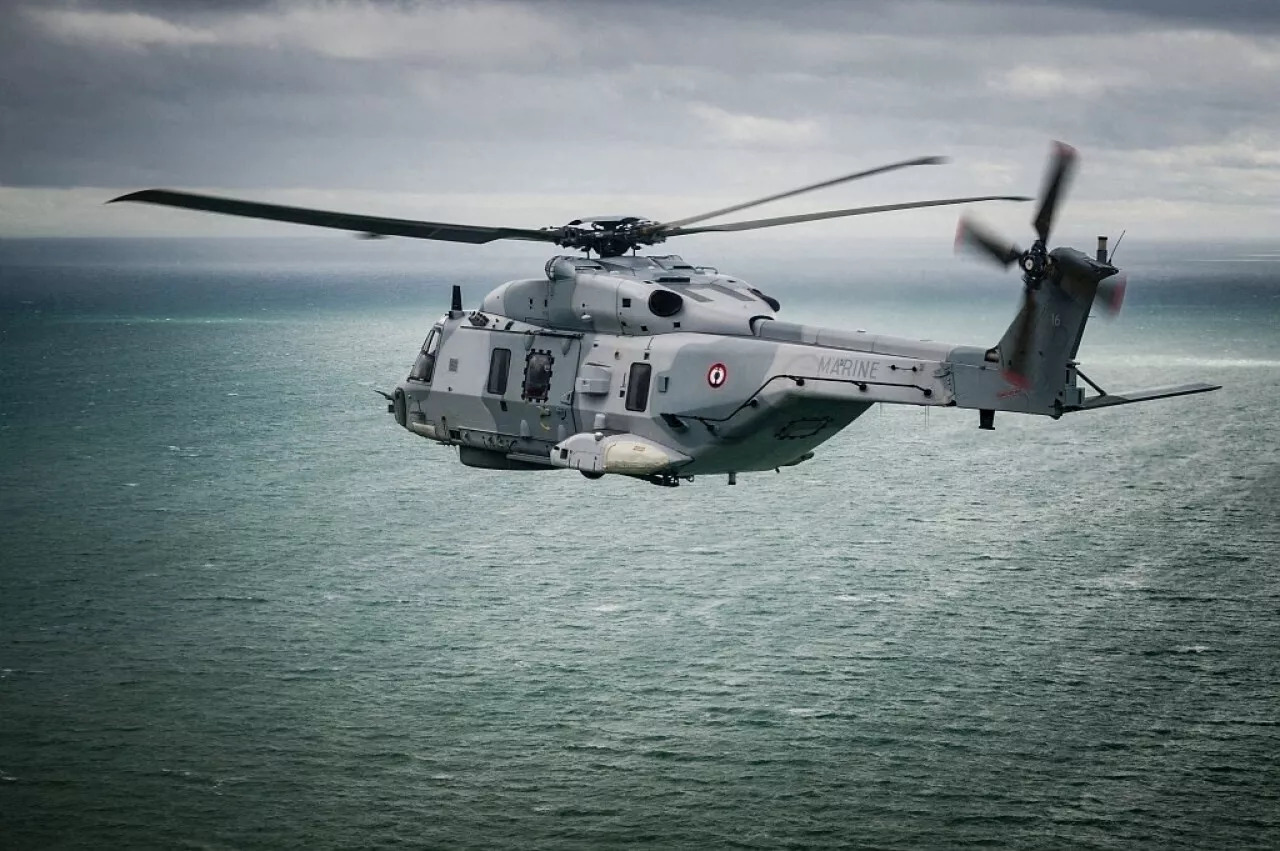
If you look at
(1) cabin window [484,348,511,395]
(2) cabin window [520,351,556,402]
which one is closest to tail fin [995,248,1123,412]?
(2) cabin window [520,351,556,402]

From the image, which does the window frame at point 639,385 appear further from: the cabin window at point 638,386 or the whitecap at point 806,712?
the whitecap at point 806,712

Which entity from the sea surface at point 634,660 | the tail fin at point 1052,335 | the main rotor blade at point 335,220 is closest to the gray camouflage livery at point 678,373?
the tail fin at point 1052,335

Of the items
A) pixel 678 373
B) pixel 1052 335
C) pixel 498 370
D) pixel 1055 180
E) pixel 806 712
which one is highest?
pixel 1055 180

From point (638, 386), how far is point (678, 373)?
4.39 ft

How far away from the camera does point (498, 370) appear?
4600 cm

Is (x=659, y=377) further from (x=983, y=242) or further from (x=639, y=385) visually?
(x=983, y=242)

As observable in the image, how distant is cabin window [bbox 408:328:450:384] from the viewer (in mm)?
48312

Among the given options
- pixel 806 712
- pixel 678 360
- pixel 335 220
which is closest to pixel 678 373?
pixel 678 360

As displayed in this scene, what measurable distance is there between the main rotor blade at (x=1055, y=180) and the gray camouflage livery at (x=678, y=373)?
1.51 metres

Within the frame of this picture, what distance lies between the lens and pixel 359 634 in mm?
71000

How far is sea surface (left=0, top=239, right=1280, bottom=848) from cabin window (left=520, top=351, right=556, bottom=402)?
18.2 meters

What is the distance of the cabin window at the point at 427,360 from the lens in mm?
48312

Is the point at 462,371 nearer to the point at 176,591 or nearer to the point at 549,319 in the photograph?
the point at 549,319

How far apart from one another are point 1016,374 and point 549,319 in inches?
563
